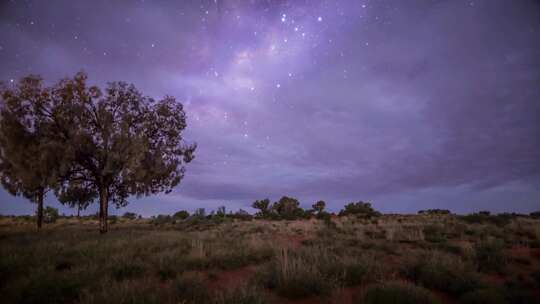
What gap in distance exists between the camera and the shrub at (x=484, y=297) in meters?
5.27

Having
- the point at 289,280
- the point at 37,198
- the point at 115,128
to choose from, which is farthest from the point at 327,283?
the point at 37,198

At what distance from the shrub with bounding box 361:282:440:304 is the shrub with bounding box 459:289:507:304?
3.21ft

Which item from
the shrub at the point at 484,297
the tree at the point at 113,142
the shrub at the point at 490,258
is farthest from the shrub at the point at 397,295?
the tree at the point at 113,142

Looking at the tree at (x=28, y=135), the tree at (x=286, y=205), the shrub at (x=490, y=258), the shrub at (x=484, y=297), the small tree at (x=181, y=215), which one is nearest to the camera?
the shrub at (x=484, y=297)

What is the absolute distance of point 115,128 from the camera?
696 inches

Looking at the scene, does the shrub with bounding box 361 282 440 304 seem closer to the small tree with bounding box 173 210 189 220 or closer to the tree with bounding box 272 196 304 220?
the small tree with bounding box 173 210 189 220

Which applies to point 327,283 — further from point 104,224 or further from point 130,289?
point 104,224

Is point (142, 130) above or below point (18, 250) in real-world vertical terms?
above

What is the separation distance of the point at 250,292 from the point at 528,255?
1202 centimetres

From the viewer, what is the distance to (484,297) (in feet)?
17.6

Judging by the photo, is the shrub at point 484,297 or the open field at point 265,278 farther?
the open field at point 265,278

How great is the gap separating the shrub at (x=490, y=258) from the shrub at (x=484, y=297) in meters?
3.18

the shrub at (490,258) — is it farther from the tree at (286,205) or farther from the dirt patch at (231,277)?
the tree at (286,205)

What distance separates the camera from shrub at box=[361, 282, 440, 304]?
197 inches
